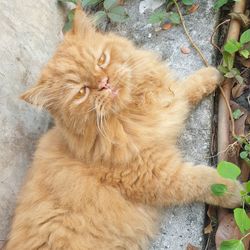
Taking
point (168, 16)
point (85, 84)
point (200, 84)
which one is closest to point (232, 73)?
point (200, 84)

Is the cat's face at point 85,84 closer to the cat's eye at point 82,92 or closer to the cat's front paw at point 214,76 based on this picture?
the cat's eye at point 82,92

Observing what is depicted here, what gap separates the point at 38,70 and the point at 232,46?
51.3 inches

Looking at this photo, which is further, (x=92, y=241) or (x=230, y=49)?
(x=230, y=49)

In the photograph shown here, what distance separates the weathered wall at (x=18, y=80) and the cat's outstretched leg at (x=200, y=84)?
1.01 m

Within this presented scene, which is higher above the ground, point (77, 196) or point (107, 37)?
point (107, 37)

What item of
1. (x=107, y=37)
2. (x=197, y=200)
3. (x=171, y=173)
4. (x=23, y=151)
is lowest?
(x=197, y=200)

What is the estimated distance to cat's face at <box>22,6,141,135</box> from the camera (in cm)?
239

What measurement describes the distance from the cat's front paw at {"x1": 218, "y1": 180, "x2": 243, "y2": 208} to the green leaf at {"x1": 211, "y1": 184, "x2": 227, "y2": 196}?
0.09m

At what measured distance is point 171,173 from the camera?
7.98 feet

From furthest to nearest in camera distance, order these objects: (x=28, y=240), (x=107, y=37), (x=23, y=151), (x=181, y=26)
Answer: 1. (x=181, y=26)
2. (x=23, y=151)
3. (x=107, y=37)
4. (x=28, y=240)

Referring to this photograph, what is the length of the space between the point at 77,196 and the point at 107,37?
96 centimetres

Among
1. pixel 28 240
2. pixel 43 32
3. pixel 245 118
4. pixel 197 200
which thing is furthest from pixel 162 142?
pixel 43 32

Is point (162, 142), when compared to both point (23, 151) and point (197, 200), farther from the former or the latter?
point (23, 151)

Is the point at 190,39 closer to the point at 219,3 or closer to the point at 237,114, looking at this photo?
the point at 219,3
